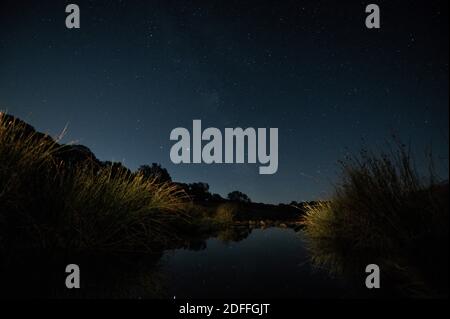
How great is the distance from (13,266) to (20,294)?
32.4 inches

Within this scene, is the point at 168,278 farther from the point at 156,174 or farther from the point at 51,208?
the point at 156,174

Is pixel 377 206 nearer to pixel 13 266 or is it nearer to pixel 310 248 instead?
pixel 310 248

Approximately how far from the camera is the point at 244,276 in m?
2.96

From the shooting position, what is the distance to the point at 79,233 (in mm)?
3740

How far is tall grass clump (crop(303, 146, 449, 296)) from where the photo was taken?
7.66 feet

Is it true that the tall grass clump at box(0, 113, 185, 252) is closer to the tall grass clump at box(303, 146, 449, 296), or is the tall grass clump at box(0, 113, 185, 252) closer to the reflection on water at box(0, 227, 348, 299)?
the reflection on water at box(0, 227, 348, 299)

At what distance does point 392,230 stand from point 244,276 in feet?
5.09

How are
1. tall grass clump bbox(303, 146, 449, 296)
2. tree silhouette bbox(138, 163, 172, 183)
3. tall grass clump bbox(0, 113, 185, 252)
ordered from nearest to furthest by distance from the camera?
tall grass clump bbox(303, 146, 449, 296) → tall grass clump bbox(0, 113, 185, 252) → tree silhouette bbox(138, 163, 172, 183)

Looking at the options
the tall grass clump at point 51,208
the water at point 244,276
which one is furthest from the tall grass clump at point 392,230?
the tall grass clump at point 51,208

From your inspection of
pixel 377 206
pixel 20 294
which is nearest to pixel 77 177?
pixel 20 294

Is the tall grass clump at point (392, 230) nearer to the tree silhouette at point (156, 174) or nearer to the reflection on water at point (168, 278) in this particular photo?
the reflection on water at point (168, 278)

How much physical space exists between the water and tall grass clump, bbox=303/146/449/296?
30 cm

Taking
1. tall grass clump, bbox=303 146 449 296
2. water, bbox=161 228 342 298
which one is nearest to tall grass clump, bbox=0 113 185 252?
water, bbox=161 228 342 298
